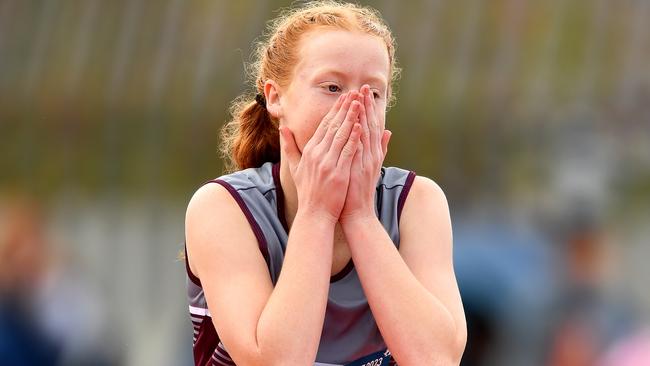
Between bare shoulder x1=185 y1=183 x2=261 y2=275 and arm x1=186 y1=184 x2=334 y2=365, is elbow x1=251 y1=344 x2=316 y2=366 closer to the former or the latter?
arm x1=186 y1=184 x2=334 y2=365

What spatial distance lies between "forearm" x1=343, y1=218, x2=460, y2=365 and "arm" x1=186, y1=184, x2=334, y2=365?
0.32 ft

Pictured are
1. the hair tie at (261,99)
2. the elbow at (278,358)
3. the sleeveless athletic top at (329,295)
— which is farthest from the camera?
the hair tie at (261,99)

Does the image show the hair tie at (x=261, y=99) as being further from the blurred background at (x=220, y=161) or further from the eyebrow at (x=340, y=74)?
the blurred background at (x=220, y=161)

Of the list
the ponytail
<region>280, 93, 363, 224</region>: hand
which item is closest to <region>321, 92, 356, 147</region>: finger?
<region>280, 93, 363, 224</region>: hand

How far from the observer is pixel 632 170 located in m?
6.24

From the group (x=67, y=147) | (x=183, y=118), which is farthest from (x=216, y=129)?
(x=67, y=147)

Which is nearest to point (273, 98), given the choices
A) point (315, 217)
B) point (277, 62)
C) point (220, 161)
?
point (277, 62)

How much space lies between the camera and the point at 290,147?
2.68 metres

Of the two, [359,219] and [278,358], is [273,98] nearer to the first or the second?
[359,219]

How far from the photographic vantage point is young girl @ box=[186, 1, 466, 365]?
2453mm

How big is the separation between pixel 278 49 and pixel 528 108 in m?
3.86

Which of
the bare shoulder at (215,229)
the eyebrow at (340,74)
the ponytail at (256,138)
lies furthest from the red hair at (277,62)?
the bare shoulder at (215,229)

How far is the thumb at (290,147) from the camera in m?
2.67

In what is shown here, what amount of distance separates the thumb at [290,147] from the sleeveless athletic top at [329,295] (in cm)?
11
